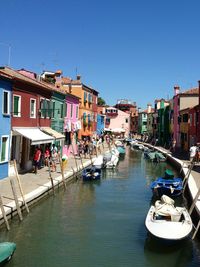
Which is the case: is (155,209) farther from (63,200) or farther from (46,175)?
(46,175)

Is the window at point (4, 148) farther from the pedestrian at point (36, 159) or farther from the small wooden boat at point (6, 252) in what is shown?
the small wooden boat at point (6, 252)

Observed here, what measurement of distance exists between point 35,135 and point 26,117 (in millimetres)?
1416

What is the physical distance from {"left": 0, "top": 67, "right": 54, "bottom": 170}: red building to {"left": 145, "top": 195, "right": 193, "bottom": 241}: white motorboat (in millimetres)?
11511

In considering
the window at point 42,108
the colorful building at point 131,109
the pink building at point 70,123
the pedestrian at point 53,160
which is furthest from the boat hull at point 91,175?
the colorful building at point 131,109

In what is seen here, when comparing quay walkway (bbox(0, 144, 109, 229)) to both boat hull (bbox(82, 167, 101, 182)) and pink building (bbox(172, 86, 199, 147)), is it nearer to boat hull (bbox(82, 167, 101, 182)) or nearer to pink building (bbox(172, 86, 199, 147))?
boat hull (bbox(82, 167, 101, 182))

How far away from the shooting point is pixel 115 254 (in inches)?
514

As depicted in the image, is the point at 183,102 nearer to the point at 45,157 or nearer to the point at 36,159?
the point at 45,157

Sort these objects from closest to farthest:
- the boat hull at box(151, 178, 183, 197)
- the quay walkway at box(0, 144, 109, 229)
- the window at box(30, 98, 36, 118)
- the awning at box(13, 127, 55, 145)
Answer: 1. the quay walkway at box(0, 144, 109, 229)
2. the boat hull at box(151, 178, 183, 197)
3. the awning at box(13, 127, 55, 145)
4. the window at box(30, 98, 36, 118)

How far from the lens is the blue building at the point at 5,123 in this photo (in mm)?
22250

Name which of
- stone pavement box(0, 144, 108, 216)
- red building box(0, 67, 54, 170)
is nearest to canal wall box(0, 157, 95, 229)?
stone pavement box(0, 144, 108, 216)

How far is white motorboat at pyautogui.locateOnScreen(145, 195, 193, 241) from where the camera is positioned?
13320 mm

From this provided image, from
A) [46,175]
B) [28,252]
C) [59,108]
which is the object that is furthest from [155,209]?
[59,108]

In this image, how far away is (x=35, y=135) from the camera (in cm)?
2589

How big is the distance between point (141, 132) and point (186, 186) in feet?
306
